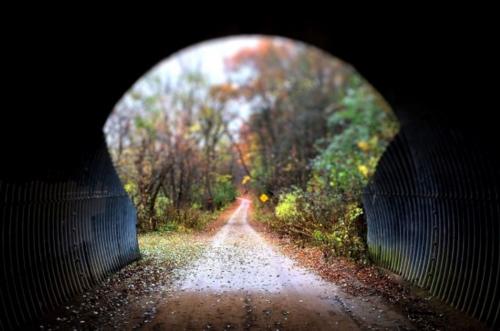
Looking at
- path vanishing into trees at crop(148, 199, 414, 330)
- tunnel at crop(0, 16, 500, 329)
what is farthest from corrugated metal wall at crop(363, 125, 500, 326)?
path vanishing into trees at crop(148, 199, 414, 330)

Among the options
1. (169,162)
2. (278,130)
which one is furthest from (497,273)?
(278,130)

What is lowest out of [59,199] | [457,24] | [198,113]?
[59,199]

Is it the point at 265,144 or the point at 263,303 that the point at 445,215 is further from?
the point at 265,144

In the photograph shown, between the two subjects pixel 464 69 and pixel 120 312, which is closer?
pixel 464 69

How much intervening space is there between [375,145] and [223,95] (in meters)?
15.8

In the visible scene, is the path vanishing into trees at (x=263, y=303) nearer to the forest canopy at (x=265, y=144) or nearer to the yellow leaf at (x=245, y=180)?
the forest canopy at (x=265, y=144)

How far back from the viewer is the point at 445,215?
753cm

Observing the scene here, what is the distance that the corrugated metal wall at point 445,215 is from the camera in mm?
6160

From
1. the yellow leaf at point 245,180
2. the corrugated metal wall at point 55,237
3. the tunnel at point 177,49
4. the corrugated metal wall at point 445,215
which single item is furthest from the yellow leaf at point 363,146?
the corrugated metal wall at point 55,237

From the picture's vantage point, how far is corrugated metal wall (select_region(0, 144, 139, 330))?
20.0ft

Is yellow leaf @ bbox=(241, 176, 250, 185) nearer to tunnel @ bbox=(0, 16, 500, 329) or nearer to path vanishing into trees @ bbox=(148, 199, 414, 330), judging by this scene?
path vanishing into trees @ bbox=(148, 199, 414, 330)

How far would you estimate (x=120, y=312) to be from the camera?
24.4 ft

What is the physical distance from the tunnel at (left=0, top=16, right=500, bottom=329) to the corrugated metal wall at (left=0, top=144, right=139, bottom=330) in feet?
0.09

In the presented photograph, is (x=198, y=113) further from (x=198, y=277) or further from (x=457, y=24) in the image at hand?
(x=457, y=24)
